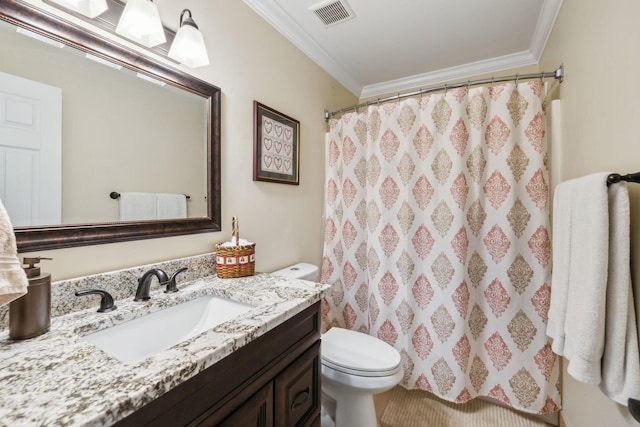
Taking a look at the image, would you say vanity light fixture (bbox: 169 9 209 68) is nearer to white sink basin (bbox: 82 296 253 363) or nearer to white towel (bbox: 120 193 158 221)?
white towel (bbox: 120 193 158 221)

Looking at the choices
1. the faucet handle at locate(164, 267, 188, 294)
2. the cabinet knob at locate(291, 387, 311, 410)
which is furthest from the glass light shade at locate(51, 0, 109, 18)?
the cabinet knob at locate(291, 387, 311, 410)

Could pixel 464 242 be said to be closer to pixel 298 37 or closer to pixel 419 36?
pixel 419 36

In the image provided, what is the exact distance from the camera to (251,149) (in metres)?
1.54

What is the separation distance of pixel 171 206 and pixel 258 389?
2.63ft

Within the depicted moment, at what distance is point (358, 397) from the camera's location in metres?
1.36

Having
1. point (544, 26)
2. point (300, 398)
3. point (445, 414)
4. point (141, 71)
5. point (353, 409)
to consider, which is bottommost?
point (445, 414)

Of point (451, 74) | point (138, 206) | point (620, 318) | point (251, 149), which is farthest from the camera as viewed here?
point (451, 74)

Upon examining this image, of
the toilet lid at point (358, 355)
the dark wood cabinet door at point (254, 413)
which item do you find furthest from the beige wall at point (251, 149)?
the dark wood cabinet door at point (254, 413)

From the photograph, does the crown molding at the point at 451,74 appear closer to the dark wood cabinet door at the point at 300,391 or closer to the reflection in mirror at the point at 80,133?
the reflection in mirror at the point at 80,133

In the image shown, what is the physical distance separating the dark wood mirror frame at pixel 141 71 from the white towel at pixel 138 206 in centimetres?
3

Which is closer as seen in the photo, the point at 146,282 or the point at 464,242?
the point at 146,282

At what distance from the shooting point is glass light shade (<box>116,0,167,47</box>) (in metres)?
0.94

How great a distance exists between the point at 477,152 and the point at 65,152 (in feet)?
6.22

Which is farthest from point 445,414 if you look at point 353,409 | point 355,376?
point 355,376
